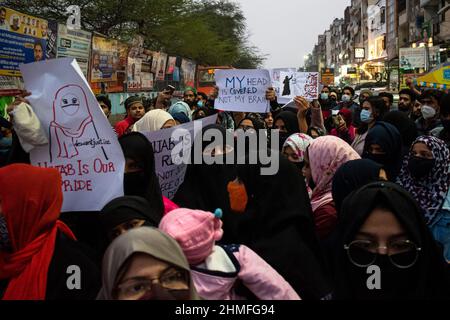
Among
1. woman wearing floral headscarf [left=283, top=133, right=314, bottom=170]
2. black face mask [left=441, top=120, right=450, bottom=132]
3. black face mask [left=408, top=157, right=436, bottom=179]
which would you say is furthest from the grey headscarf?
black face mask [left=441, top=120, right=450, bottom=132]

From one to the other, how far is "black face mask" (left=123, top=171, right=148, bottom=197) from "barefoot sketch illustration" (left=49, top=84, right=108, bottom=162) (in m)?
0.32

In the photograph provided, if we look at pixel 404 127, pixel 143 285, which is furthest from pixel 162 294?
pixel 404 127

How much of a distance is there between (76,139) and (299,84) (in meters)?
4.89

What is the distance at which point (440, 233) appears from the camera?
3.01 metres

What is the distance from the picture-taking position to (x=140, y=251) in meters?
1.58

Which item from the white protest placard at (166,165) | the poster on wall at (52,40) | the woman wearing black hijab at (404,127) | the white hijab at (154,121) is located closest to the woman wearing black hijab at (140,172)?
the white protest placard at (166,165)

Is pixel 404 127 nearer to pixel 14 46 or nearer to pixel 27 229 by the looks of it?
pixel 27 229

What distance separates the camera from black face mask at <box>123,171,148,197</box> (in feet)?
9.54

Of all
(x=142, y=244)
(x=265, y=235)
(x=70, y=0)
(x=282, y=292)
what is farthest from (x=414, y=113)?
(x=70, y=0)

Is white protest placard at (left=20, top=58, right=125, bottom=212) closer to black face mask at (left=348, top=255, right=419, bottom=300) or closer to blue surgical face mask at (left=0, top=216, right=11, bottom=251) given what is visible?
blue surgical face mask at (left=0, top=216, right=11, bottom=251)

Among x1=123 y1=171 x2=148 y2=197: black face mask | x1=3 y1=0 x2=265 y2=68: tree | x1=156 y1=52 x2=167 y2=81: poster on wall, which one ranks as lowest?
x1=123 y1=171 x2=148 y2=197: black face mask

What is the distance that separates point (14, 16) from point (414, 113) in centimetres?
555

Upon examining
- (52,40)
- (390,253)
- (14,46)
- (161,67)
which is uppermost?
(161,67)

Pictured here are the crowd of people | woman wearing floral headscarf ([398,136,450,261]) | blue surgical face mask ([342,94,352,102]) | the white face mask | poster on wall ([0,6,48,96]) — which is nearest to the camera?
the crowd of people
